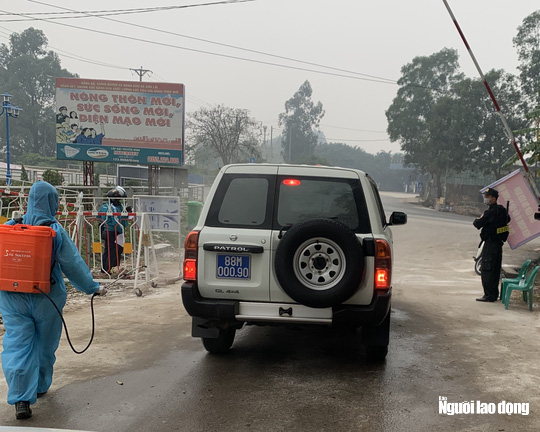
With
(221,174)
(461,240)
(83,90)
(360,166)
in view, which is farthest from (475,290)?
(360,166)

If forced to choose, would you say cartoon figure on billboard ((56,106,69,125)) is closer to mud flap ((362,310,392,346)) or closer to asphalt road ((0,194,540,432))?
asphalt road ((0,194,540,432))

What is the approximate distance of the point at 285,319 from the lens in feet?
15.3

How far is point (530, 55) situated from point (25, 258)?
39.7 metres

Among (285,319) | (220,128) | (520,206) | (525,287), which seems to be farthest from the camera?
(220,128)

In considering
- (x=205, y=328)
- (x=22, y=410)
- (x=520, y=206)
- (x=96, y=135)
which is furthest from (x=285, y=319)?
(x=96, y=135)

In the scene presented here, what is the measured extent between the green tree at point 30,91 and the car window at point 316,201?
255 feet

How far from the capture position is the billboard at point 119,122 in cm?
2127

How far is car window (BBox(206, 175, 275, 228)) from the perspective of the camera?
191 inches

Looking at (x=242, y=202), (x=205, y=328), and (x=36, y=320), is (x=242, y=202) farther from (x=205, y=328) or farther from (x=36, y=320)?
(x=36, y=320)

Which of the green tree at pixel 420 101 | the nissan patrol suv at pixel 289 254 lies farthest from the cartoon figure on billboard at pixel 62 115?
the green tree at pixel 420 101

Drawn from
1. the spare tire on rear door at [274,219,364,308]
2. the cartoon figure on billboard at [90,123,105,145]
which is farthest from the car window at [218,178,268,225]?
the cartoon figure on billboard at [90,123,105,145]

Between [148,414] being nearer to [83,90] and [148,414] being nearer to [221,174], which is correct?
[221,174]

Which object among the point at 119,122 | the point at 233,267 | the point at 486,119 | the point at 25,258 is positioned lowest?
the point at 233,267

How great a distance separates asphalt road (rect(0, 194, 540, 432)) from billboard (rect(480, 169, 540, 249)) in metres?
3.86
